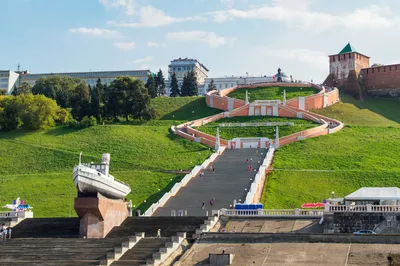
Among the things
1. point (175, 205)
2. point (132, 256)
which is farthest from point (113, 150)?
point (132, 256)

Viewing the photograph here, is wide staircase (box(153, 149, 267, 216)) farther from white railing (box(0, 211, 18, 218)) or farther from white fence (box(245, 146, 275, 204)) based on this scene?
white railing (box(0, 211, 18, 218))

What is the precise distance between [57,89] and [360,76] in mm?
36921

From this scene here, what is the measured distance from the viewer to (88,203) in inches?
1206

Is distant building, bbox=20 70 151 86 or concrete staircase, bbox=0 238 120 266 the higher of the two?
distant building, bbox=20 70 151 86

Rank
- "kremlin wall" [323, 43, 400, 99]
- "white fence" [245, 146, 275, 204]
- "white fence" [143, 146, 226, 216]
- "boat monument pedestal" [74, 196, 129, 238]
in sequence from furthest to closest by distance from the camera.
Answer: "kremlin wall" [323, 43, 400, 99], "white fence" [245, 146, 275, 204], "white fence" [143, 146, 226, 216], "boat monument pedestal" [74, 196, 129, 238]

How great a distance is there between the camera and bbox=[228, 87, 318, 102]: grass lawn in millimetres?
77500

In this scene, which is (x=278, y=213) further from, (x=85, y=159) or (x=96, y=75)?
(x=96, y=75)

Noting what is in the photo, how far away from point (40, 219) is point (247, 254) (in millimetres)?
12044

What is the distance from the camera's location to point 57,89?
88.5 m

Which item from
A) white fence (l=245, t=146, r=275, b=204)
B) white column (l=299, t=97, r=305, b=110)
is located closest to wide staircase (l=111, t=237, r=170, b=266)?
white fence (l=245, t=146, r=275, b=204)

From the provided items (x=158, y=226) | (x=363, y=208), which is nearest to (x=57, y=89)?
(x=158, y=226)

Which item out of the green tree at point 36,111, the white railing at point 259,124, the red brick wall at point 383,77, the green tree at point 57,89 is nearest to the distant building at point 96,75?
the green tree at point 57,89

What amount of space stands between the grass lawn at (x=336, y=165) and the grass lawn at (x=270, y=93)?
11089 millimetres

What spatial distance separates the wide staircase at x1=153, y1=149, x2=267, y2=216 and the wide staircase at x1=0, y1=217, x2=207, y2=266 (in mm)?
6262
